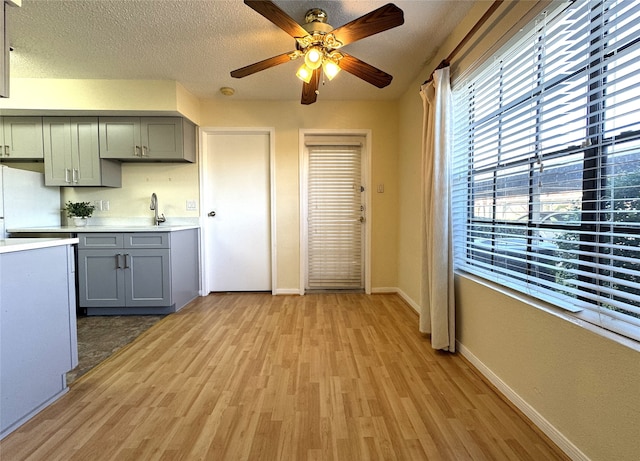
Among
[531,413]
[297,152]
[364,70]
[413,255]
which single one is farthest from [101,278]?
[531,413]

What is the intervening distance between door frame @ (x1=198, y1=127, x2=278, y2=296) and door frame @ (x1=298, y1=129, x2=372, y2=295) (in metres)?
0.34

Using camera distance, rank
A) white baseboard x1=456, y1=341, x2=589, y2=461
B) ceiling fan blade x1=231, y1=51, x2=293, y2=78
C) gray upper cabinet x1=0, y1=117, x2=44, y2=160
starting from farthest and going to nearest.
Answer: gray upper cabinet x1=0, y1=117, x2=44, y2=160
ceiling fan blade x1=231, y1=51, x2=293, y2=78
white baseboard x1=456, y1=341, x2=589, y2=461

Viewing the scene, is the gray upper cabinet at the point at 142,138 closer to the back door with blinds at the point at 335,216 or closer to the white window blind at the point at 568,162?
the back door with blinds at the point at 335,216

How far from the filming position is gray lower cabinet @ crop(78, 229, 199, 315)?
2.69 m

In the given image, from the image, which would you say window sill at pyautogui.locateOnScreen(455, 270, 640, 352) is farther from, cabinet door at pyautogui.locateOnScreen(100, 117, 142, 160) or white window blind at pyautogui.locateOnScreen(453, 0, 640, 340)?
cabinet door at pyautogui.locateOnScreen(100, 117, 142, 160)

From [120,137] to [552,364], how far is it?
13.2 feet

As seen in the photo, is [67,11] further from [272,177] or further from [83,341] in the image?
[83,341]

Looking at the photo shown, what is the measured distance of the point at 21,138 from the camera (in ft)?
9.53

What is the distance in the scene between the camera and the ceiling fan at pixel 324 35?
147 cm

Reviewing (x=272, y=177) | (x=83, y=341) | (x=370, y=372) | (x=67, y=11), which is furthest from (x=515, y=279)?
(x=67, y=11)

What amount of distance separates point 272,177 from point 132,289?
192cm

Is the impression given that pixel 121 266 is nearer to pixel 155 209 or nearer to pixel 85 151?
pixel 155 209

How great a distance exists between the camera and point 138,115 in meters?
2.93

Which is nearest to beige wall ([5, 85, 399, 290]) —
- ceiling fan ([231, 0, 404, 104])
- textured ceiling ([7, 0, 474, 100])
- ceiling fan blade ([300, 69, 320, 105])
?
textured ceiling ([7, 0, 474, 100])
